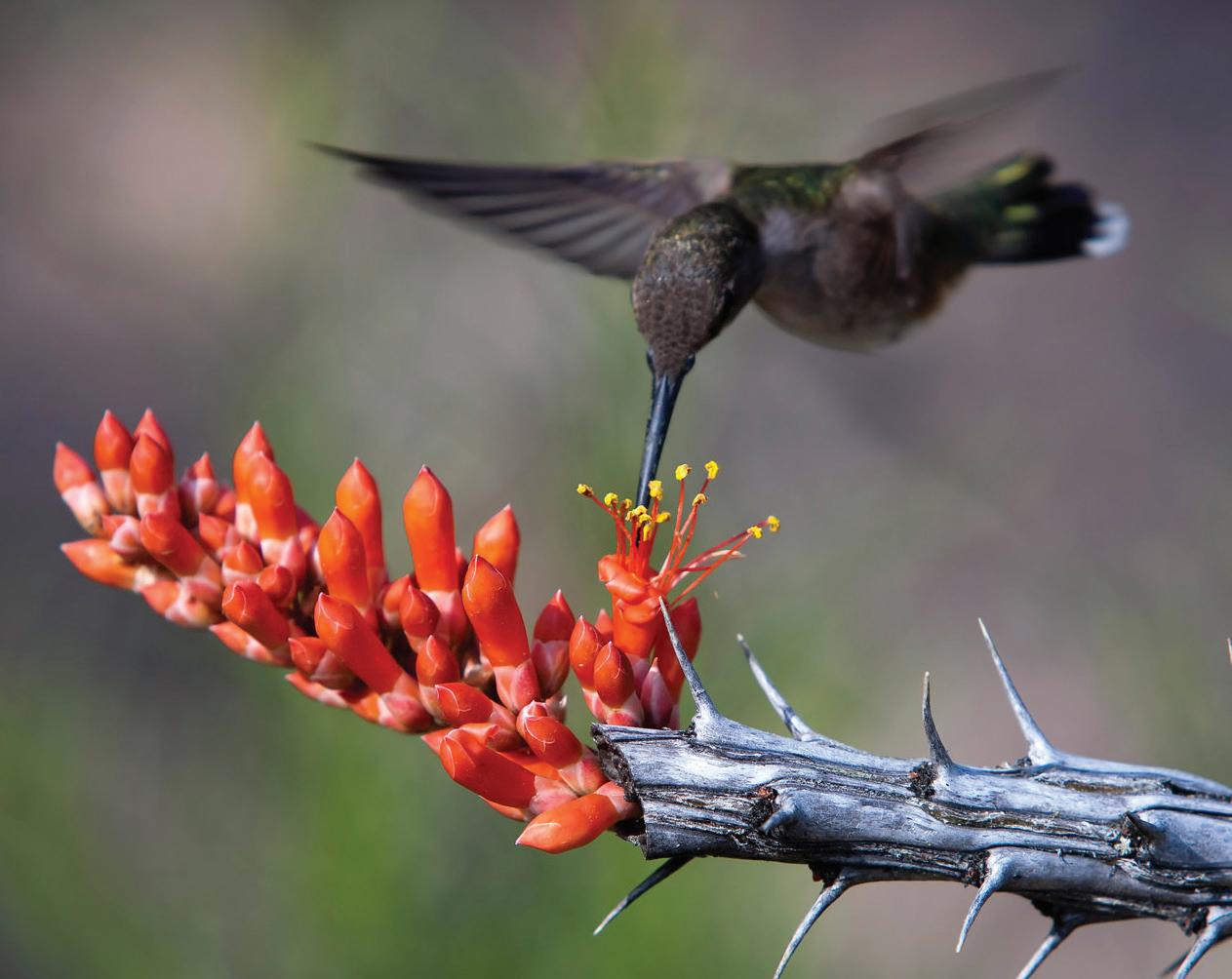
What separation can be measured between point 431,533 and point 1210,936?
3.62 feet

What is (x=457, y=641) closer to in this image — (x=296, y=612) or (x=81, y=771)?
(x=296, y=612)

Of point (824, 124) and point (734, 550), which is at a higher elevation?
point (824, 124)

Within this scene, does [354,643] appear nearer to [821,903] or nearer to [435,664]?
[435,664]

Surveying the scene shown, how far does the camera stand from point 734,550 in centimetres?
198

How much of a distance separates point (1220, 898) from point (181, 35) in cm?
703

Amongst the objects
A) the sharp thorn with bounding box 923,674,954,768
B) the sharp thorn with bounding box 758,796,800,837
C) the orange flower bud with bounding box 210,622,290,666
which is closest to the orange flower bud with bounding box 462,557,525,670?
the orange flower bud with bounding box 210,622,290,666

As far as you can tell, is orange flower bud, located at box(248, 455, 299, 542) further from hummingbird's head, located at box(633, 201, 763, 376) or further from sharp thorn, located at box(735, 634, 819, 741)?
hummingbird's head, located at box(633, 201, 763, 376)

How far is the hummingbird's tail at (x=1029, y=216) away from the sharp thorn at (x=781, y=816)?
2.61m

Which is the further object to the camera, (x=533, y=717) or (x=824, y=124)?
(x=824, y=124)

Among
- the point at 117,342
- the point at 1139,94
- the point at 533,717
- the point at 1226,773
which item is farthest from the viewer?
the point at 1139,94

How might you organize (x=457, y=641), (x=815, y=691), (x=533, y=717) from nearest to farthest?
1. (x=533, y=717)
2. (x=457, y=641)
3. (x=815, y=691)

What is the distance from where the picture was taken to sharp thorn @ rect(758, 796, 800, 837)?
1343mm

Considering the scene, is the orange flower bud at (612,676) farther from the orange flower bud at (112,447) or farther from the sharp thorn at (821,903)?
the orange flower bud at (112,447)

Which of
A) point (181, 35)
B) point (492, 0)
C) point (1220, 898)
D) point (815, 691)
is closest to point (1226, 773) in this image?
point (815, 691)
